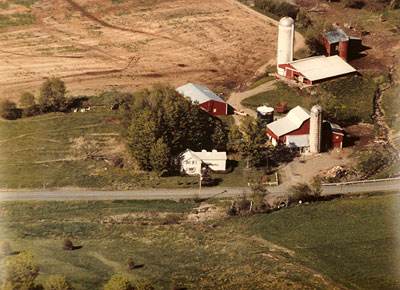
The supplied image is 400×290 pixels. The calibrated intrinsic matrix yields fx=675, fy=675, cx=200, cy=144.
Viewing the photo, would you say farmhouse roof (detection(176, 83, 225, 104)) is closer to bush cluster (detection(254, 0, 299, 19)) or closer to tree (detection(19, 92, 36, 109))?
tree (detection(19, 92, 36, 109))

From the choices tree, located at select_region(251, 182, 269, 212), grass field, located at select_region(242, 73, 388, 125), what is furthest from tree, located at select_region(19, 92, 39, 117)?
tree, located at select_region(251, 182, 269, 212)

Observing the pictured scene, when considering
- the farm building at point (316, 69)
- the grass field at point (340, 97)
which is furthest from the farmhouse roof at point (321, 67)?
the grass field at point (340, 97)

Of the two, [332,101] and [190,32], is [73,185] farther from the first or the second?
[190,32]

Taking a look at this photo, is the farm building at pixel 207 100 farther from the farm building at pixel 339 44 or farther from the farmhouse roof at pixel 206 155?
the farm building at pixel 339 44

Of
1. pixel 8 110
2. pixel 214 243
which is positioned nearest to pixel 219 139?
pixel 214 243

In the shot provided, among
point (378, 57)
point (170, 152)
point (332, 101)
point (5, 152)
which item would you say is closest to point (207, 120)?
point (170, 152)

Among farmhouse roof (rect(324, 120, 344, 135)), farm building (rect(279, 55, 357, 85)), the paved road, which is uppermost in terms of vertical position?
farm building (rect(279, 55, 357, 85))

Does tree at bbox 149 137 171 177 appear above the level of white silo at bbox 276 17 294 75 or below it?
below
